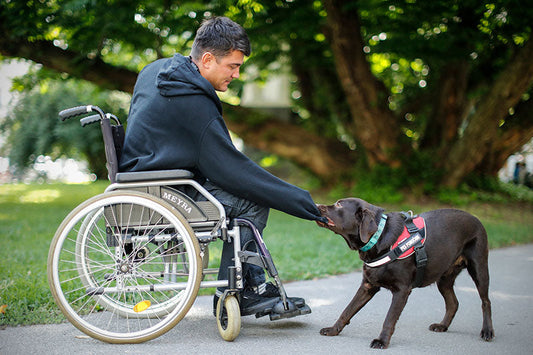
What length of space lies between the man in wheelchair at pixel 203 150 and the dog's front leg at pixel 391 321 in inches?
27.6

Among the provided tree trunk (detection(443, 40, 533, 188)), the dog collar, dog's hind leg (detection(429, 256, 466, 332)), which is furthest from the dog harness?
tree trunk (detection(443, 40, 533, 188))

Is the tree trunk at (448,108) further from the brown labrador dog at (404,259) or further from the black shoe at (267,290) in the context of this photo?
the black shoe at (267,290)

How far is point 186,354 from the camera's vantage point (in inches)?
115

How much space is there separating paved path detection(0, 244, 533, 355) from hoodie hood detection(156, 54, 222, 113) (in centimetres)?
154

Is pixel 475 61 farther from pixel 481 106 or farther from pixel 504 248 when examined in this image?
pixel 504 248

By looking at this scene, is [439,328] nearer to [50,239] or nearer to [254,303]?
[254,303]

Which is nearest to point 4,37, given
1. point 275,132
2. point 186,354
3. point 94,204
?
point 275,132

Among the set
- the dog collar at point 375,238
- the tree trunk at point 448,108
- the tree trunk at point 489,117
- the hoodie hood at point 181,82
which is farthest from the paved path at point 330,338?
the tree trunk at point 448,108

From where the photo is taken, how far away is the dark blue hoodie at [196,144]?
3117 millimetres

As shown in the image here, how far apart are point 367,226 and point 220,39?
1531 mm

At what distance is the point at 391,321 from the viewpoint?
318cm

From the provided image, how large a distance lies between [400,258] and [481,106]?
26.6ft

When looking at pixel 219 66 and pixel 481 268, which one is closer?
pixel 219 66

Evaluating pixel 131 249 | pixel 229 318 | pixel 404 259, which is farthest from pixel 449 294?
pixel 131 249
